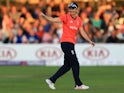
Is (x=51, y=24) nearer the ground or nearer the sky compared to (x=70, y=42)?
nearer the ground

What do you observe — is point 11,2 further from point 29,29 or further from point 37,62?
point 37,62

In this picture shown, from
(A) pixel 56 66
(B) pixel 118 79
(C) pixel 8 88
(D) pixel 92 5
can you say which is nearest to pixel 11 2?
(D) pixel 92 5

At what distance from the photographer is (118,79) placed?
16.4m

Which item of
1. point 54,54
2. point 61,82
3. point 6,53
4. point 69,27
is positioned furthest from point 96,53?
point 69,27

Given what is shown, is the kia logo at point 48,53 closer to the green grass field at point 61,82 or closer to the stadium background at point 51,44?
the stadium background at point 51,44

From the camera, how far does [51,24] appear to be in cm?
2527

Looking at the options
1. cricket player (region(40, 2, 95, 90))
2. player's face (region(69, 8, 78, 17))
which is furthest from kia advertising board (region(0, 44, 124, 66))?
player's face (region(69, 8, 78, 17))

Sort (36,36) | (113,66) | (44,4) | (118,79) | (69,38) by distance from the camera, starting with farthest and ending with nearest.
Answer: (44,4)
(36,36)
(113,66)
(118,79)
(69,38)

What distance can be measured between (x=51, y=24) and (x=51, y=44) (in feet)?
8.29

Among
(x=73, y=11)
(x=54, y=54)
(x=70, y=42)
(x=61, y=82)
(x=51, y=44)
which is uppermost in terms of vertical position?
(x=73, y=11)

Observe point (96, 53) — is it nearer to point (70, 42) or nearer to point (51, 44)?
point (51, 44)

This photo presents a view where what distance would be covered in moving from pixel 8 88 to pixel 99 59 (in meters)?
9.62

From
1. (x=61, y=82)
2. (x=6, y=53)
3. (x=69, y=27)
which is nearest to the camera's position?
(x=69, y=27)

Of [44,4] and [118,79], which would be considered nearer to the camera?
[118,79]
